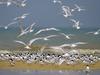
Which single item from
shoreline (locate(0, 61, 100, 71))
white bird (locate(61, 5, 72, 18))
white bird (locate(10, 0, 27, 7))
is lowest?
shoreline (locate(0, 61, 100, 71))

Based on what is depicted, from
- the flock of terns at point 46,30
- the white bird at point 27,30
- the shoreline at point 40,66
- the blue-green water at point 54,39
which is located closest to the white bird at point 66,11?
the flock of terns at point 46,30

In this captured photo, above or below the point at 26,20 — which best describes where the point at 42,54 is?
below

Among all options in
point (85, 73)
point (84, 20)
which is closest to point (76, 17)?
point (84, 20)

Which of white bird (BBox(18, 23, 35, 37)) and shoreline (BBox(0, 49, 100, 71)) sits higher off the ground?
white bird (BBox(18, 23, 35, 37))

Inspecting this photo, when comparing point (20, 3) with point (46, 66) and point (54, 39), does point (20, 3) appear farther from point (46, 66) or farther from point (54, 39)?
point (46, 66)

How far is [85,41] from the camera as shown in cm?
247

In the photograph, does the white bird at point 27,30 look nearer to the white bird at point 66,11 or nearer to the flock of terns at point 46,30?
the flock of terns at point 46,30

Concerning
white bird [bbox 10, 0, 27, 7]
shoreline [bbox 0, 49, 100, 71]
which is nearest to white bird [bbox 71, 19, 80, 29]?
shoreline [bbox 0, 49, 100, 71]

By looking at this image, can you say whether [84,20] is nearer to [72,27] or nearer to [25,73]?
[72,27]

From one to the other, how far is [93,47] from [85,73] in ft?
0.75

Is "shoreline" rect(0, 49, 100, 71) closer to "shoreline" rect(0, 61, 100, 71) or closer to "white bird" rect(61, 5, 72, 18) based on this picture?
"shoreline" rect(0, 61, 100, 71)

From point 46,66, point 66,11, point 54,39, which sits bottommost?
point 46,66

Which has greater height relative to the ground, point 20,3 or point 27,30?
point 20,3

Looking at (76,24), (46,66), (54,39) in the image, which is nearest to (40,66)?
(46,66)
